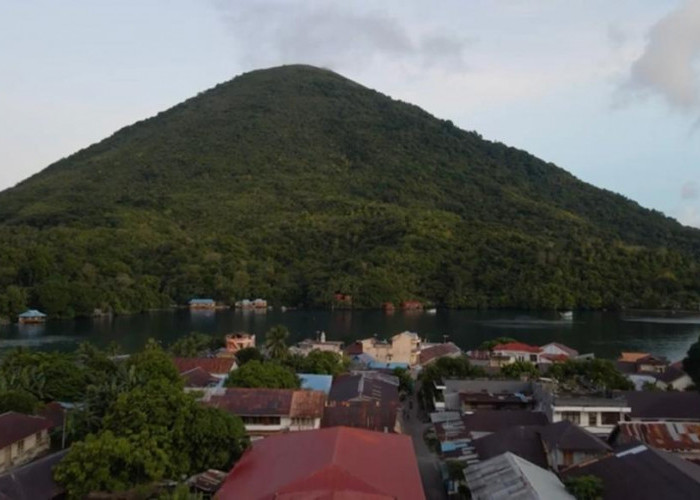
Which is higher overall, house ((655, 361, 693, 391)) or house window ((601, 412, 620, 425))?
→ house window ((601, 412, 620, 425))

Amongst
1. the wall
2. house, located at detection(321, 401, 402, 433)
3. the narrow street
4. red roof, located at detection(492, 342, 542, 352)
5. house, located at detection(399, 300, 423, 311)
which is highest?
house, located at detection(399, 300, 423, 311)

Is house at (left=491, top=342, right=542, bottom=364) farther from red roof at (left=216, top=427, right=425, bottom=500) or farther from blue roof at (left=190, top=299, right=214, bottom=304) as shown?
blue roof at (left=190, top=299, right=214, bottom=304)

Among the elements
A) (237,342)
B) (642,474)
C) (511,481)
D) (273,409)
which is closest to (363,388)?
(273,409)

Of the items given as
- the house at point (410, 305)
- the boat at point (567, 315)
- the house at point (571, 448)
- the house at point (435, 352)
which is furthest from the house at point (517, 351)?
the house at point (410, 305)

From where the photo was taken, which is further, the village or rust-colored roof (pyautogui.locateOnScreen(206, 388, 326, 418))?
rust-colored roof (pyautogui.locateOnScreen(206, 388, 326, 418))

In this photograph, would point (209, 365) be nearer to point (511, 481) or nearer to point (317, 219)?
point (511, 481)

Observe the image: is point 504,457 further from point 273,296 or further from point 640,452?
point 273,296

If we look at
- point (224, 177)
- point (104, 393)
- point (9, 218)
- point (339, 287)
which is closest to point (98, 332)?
point (339, 287)

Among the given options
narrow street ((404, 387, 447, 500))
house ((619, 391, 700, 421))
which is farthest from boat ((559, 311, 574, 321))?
house ((619, 391, 700, 421))
